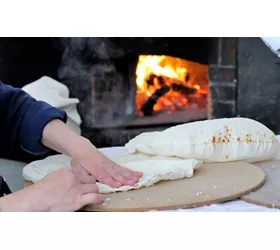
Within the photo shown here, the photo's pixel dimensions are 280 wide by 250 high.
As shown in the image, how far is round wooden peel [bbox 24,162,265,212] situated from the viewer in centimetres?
82

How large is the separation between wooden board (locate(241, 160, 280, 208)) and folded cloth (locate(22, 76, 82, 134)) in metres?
1.04

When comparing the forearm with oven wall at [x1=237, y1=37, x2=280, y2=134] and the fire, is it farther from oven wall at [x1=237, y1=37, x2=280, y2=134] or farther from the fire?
the fire

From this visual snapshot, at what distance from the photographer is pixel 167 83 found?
2.41 metres

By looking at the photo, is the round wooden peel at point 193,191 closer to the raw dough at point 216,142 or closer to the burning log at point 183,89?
the raw dough at point 216,142

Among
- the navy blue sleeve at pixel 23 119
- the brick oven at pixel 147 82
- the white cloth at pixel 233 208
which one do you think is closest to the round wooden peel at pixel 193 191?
the white cloth at pixel 233 208

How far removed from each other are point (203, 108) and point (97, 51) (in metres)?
0.58

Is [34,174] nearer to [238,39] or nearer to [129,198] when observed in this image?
[129,198]

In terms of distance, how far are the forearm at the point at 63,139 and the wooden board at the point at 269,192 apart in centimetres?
31

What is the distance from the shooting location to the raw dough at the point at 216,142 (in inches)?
40.7

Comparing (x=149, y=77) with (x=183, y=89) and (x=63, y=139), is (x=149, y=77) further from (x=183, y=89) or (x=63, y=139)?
(x=63, y=139)

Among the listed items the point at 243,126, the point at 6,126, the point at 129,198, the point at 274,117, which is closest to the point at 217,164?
the point at 243,126

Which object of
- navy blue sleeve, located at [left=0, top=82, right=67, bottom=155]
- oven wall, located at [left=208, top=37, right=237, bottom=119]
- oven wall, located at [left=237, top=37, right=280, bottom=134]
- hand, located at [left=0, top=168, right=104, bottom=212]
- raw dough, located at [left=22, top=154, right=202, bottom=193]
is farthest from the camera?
oven wall, located at [left=208, top=37, right=237, bottom=119]

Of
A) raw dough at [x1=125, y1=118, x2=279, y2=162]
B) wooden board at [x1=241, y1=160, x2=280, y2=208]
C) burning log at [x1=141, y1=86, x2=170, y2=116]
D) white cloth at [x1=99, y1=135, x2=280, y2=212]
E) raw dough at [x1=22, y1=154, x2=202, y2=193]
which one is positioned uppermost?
raw dough at [x1=125, y1=118, x2=279, y2=162]

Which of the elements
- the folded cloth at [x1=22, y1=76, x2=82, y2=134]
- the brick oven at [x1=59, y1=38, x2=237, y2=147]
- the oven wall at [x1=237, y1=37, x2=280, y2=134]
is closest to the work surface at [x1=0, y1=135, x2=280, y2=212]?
the folded cloth at [x1=22, y1=76, x2=82, y2=134]
